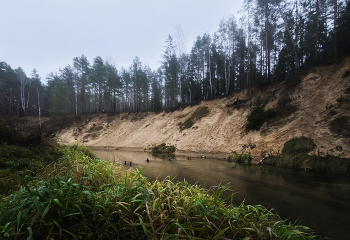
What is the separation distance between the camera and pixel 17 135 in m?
6.24

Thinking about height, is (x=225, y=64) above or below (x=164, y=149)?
above

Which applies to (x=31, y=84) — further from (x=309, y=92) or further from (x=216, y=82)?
(x=309, y=92)

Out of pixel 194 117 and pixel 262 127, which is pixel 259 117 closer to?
pixel 262 127

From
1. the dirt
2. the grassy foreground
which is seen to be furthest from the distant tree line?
the grassy foreground

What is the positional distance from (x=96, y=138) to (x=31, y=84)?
1065 inches

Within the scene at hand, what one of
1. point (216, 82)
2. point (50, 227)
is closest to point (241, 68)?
point (216, 82)

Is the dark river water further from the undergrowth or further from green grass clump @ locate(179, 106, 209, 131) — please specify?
green grass clump @ locate(179, 106, 209, 131)

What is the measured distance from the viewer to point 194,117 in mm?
25125

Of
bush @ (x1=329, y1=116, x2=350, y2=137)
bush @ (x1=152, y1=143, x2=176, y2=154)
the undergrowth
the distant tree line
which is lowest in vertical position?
bush @ (x1=152, y1=143, x2=176, y2=154)

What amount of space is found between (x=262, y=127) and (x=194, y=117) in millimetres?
11062

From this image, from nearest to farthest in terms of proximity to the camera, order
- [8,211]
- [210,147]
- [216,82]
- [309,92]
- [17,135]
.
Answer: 1. [8,211]
2. [17,135]
3. [309,92]
4. [210,147]
5. [216,82]

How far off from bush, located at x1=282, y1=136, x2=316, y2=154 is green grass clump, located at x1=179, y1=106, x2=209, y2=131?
1355 centimetres

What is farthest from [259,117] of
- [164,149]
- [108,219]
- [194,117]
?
[108,219]

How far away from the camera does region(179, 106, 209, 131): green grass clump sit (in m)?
24.1
